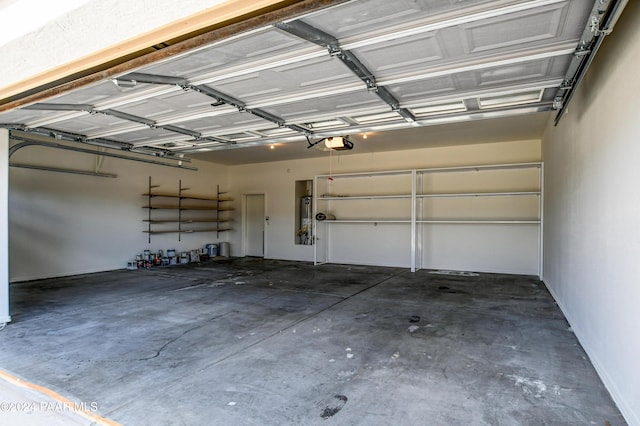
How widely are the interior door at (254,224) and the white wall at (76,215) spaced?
2.36 metres

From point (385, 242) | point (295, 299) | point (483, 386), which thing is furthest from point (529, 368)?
point (385, 242)

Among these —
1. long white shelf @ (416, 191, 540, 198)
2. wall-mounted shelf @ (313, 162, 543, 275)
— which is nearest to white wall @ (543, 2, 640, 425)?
long white shelf @ (416, 191, 540, 198)

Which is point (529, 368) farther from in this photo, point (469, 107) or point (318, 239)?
point (318, 239)

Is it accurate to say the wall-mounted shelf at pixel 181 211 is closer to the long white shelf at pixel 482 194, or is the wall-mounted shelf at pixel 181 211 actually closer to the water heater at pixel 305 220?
the water heater at pixel 305 220

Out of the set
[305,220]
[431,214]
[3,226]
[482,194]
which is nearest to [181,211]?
[305,220]

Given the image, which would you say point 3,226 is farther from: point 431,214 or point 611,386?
point 431,214

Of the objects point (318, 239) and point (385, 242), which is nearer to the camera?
point (385, 242)

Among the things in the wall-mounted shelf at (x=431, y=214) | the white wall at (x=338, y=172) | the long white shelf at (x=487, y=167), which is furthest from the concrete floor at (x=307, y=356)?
the white wall at (x=338, y=172)

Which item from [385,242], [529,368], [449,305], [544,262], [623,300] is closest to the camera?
[623,300]

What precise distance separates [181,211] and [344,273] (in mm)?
4745

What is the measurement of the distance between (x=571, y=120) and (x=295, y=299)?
414 cm

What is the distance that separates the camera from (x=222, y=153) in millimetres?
8859

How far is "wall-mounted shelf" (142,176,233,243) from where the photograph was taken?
872 centimetres

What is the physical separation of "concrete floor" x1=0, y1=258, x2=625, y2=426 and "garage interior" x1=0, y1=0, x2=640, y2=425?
3 cm
